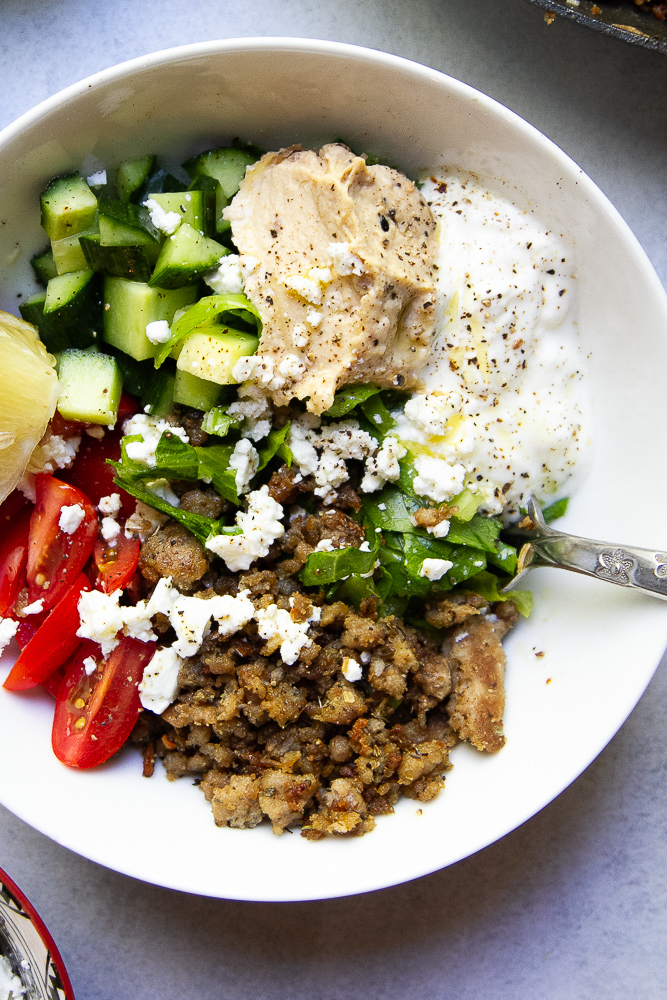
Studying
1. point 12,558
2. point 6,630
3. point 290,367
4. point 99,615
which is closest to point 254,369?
point 290,367

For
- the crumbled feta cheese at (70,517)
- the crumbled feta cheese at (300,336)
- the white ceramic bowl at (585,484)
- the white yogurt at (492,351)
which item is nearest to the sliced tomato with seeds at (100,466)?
the crumbled feta cheese at (70,517)

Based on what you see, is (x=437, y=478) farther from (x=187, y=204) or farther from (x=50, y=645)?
(x=50, y=645)

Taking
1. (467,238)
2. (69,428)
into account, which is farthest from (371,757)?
(467,238)

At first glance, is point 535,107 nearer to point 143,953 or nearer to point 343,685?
point 343,685

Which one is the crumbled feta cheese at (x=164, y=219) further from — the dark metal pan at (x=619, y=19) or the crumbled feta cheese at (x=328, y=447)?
the dark metal pan at (x=619, y=19)

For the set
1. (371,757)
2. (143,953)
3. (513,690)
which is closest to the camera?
(371,757)

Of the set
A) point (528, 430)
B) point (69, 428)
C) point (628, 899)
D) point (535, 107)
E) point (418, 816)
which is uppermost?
point (535, 107)
